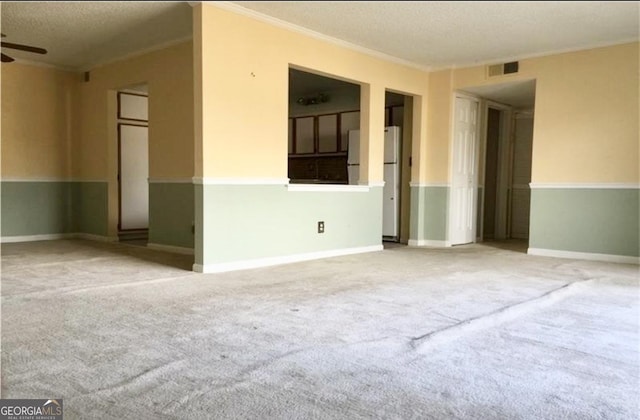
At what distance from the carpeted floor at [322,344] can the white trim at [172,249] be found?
3.77 feet

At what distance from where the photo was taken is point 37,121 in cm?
669

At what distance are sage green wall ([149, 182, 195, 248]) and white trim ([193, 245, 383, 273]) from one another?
1086 mm

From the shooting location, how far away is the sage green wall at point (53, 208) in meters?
6.51

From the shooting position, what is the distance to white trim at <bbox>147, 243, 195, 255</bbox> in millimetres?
5387

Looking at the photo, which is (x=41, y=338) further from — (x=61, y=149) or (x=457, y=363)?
(x=61, y=149)

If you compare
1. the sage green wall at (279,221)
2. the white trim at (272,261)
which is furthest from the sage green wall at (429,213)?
the white trim at (272,261)

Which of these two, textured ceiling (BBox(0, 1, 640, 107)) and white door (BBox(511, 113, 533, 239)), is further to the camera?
white door (BBox(511, 113, 533, 239))

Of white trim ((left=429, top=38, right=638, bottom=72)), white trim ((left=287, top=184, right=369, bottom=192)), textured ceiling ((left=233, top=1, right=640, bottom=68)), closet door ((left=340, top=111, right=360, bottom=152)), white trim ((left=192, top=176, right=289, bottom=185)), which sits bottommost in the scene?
white trim ((left=287, top=184, right=369, bottom=192))

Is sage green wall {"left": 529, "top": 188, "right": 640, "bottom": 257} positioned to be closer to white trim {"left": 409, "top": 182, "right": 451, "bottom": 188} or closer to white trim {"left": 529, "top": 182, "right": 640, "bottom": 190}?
white trim {"left": 529, "top": 182, "right": 640, "bottom": 190}

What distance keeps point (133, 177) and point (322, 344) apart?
18.0 ft

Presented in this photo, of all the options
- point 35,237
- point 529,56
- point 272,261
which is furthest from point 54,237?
point 529,56

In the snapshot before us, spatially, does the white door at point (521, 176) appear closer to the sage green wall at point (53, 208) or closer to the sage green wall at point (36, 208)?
the sage green wall at point (53, 208)

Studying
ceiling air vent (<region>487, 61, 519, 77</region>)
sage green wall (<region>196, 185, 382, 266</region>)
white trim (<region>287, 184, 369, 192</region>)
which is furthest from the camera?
ceiling air vent (<region>487, 61, 519, 77</region>)

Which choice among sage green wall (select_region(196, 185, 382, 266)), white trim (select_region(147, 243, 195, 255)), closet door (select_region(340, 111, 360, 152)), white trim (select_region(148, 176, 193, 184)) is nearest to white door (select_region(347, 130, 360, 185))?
closet door (select_region(340, 111, 360, 152))
